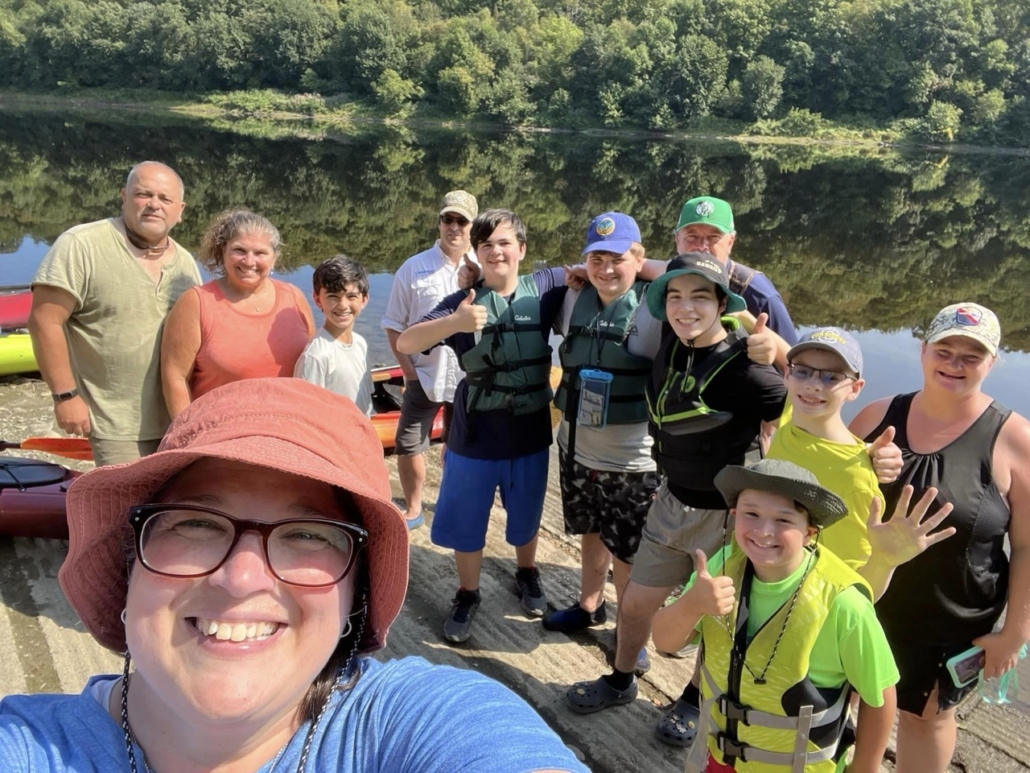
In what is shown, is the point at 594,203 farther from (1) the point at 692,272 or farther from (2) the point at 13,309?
(1) the point at 692,272

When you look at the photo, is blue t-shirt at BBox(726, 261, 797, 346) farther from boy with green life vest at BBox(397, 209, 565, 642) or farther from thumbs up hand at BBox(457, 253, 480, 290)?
thumbs up hand at BBox(457, 253, 480, 290)

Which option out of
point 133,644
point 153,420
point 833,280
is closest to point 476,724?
point 133,644

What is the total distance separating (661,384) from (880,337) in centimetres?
1133

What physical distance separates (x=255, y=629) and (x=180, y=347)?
Answer: 7.93ft

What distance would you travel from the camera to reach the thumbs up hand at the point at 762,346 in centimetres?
266

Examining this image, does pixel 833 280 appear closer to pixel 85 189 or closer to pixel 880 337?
pixel 880 337

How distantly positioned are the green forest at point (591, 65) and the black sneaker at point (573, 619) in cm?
5733

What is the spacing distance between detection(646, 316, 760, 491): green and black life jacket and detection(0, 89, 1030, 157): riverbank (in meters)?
50.6

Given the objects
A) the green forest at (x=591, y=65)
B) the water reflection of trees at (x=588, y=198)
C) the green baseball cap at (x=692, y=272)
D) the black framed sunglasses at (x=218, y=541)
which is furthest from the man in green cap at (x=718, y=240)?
the green forest at (x=591, y=65)

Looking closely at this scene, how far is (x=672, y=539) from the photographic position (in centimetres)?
286

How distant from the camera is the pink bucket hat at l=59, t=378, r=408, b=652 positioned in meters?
1.12

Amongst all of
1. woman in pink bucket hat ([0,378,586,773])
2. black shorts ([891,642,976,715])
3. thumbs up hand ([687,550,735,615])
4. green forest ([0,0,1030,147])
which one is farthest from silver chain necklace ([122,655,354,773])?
green forest ([0,0,1030,147])

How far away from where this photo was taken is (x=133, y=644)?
1.10m

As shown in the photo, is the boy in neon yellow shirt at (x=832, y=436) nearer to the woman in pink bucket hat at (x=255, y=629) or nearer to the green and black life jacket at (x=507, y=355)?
the green and black life jacket at (x=507, y=355)
